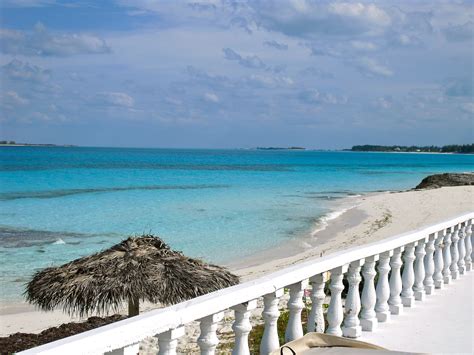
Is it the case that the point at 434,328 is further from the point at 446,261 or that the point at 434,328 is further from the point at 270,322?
the point at 270,322

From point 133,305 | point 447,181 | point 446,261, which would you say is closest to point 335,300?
point 446,261

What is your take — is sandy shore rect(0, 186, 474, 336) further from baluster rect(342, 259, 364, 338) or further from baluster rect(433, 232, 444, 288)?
baluster rect(342, 259, 364, 338)

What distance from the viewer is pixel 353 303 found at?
4.66m

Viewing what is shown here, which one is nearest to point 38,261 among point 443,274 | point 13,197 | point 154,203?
point 443,274

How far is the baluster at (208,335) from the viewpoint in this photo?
2908 millimetres

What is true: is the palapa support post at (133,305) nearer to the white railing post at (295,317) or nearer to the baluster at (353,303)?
the baluster at (353,303)

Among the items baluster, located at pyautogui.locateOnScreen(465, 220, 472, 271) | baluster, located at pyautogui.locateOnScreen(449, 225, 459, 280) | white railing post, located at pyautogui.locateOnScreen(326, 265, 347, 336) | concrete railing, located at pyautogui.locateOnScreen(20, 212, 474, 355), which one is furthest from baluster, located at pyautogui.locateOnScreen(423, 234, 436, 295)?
white railing post, located at pyautogui.locateOnScreen(326, 265, 347, 336)

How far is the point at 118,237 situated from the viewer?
85.6ft

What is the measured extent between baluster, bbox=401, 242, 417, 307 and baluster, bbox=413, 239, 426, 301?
0.79 ft

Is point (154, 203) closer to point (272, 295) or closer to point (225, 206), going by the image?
point (225, 206)

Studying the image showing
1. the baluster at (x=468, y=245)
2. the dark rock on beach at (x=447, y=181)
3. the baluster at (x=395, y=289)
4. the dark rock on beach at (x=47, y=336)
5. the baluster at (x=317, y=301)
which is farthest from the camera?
the dark rock on beach at (x=447, y=181)

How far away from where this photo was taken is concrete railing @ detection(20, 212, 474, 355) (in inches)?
94.3

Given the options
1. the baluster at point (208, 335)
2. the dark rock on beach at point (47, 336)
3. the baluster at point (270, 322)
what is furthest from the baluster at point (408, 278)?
the dark rock on beach at point (47, 336)

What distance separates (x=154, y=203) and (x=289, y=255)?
22.4m
